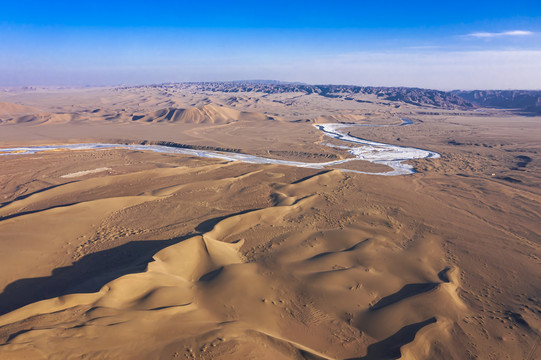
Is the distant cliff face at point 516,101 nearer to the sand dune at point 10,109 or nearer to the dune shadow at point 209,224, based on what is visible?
the dune shadow at point 209,224

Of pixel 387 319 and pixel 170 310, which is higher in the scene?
pixel 170 310

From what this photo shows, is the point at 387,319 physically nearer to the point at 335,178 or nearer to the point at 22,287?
the point at 22,287

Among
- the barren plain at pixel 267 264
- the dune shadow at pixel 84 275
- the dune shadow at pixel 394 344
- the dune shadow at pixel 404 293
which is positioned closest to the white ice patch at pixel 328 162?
the barren plain at pixel 267 264

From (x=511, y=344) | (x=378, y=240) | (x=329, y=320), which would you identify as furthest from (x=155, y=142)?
(x=511, y=344)

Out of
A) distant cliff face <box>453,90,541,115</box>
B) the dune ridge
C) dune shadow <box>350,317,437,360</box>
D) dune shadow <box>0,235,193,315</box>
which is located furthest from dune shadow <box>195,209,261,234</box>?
distant cliff face <box>453,90,541,115</box>

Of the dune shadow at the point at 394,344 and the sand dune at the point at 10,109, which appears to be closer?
the dune shadow at the point at 394,344

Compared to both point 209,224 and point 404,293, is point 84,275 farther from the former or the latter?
point 404,293

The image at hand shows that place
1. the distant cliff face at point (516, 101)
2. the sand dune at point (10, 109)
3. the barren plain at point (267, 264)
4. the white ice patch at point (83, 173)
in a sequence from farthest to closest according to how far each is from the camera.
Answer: the distant cliff face at point (516, 101), the sand dune at point (10, 109), the white ice patch at point (83, 173), the barren plain at point (267, 264)
